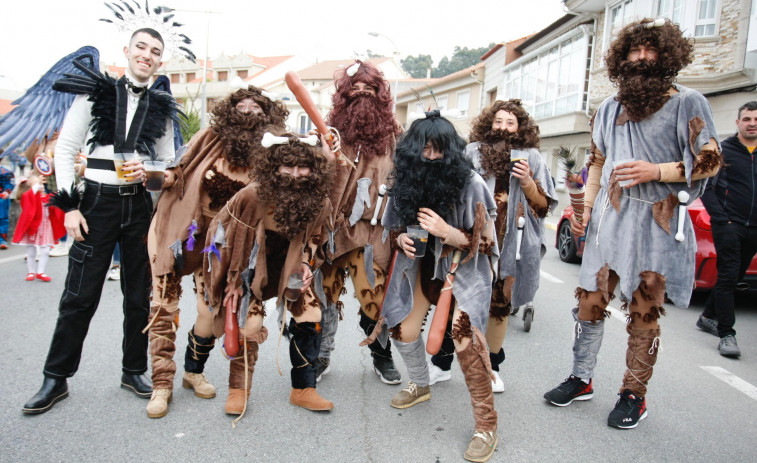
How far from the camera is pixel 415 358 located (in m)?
3.24

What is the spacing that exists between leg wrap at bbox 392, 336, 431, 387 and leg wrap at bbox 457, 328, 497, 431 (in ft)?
1.28

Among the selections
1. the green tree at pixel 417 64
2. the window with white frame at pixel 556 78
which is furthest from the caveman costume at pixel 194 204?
the green tree at pixel 417 64

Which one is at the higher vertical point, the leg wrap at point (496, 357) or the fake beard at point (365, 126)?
the fake beard at point (365, 126)

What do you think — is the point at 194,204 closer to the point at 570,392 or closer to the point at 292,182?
the point at 292,182

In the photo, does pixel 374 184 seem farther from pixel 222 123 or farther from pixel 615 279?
pixel 615 279

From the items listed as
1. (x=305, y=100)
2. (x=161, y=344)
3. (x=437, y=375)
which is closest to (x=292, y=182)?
(x=305, y=100)

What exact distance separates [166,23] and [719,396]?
445 centimetres

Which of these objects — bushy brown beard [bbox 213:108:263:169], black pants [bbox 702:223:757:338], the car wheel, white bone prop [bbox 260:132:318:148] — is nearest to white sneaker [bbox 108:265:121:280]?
bushy brown beard [bbox 213:108:263:169]

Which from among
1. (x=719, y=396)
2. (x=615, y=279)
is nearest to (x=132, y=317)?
(x=615, y=279)

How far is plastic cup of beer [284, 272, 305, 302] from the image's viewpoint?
10.2 ft

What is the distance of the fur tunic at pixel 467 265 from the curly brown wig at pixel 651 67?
104 cm

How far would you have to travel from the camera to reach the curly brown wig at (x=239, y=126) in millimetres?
3229

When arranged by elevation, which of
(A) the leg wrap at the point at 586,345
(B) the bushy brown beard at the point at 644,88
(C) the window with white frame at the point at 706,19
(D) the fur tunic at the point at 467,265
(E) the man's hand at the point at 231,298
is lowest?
(A) the leg wrap at the point at 586,345

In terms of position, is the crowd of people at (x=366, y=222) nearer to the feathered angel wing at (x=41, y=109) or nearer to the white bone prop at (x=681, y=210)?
the white bone prop at (x=681, y=210)
